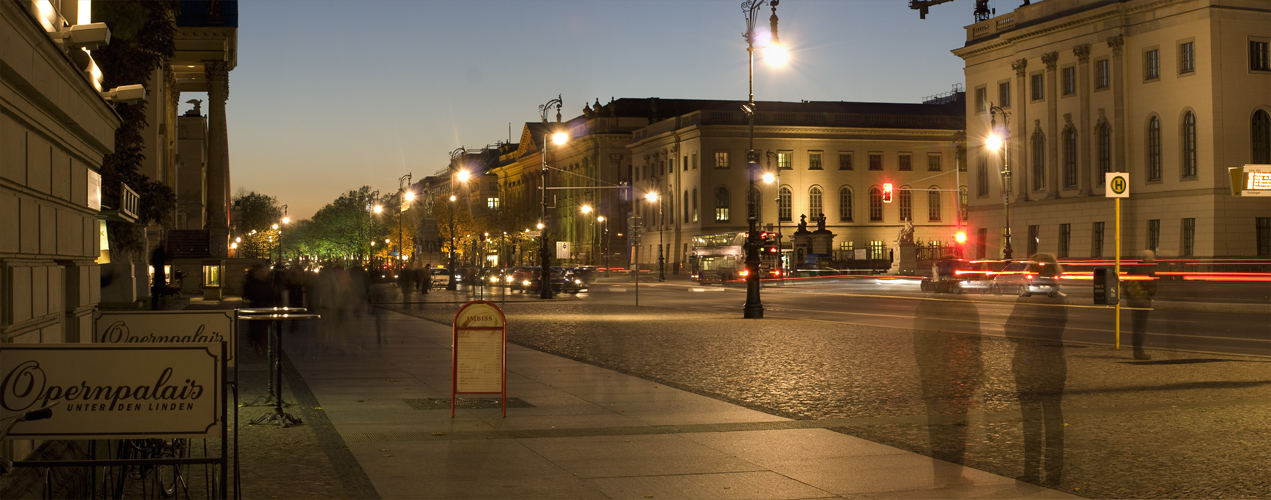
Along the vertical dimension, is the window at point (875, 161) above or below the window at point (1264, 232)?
above

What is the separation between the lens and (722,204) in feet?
341

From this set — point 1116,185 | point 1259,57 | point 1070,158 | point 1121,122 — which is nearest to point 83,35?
point 1116,185

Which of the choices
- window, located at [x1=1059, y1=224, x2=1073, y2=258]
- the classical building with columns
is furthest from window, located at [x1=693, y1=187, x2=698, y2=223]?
window, located at [x1=1059, y1=224, x2=1073, y2=258]

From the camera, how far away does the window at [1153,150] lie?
231 ft

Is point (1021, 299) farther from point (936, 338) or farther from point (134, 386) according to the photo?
point (134, 386)

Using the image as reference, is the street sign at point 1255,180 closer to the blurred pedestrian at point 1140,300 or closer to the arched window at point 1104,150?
the blurred pedestrian at point 1140,300

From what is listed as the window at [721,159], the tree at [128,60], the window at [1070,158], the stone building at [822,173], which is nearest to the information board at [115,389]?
the tree at [128,60]

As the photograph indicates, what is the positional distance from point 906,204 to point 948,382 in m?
93.6

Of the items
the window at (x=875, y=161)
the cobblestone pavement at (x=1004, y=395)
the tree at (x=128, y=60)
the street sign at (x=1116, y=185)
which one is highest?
the window at (x=875, y=161)

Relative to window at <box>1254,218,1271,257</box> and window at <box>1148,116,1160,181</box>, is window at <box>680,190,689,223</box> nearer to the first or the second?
window at <box>1148,116,1160,181</box>

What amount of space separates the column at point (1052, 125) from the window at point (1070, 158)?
51 centimetres

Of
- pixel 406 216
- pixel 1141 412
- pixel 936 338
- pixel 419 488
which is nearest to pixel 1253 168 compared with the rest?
pixel 936 338

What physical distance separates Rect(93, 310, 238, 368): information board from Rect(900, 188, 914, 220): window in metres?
101

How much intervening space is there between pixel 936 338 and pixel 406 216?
12837 cm
